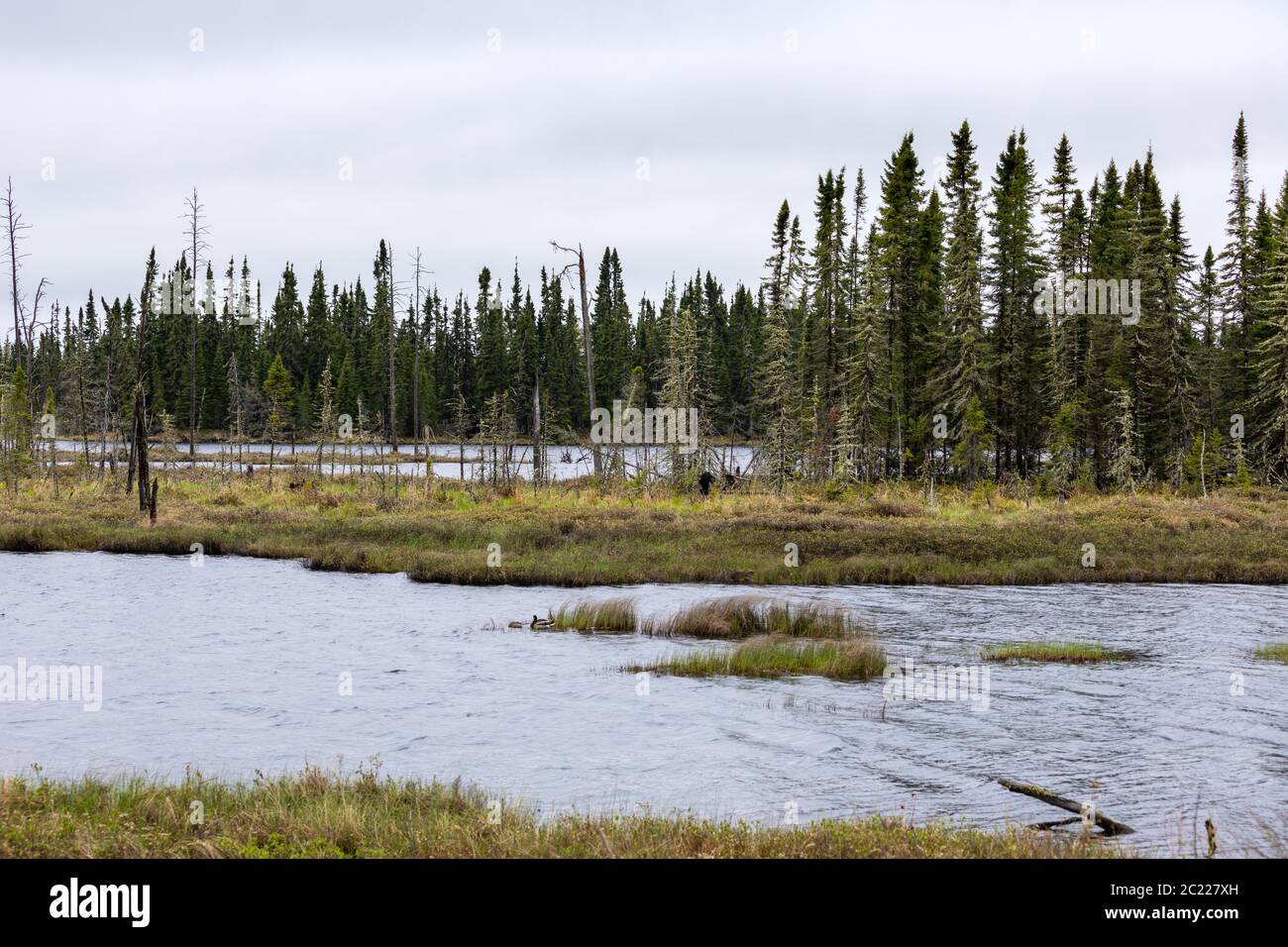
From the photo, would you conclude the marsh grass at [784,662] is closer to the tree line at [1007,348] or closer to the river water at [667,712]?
the river water at [667,712]

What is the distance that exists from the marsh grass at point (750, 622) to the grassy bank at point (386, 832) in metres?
10.3

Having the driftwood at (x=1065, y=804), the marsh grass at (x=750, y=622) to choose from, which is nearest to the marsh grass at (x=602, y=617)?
the marsh grass at (x=750, y=622)

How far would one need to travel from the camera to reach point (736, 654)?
61.2ft

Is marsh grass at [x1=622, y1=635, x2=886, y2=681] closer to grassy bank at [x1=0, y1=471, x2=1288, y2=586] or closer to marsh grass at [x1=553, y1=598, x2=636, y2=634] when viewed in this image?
marsh grass at [x1=553, y1=598, x2=636, y2=634]

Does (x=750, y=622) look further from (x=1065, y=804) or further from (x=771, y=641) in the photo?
(x=1065, y=804)

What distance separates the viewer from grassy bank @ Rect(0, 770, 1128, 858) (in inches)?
328

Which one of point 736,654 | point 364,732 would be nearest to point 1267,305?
point 736,654

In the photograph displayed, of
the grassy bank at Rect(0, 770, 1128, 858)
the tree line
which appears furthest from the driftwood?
the tree line

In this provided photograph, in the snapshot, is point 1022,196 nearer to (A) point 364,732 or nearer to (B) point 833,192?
(B) point 833,192

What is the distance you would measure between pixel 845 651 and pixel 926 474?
33648 millimetres

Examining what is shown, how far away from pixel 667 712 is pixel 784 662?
358 centimetres

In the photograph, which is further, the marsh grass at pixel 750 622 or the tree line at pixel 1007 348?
the tree line at pixel 1007 348

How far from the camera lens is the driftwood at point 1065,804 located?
10105mm
